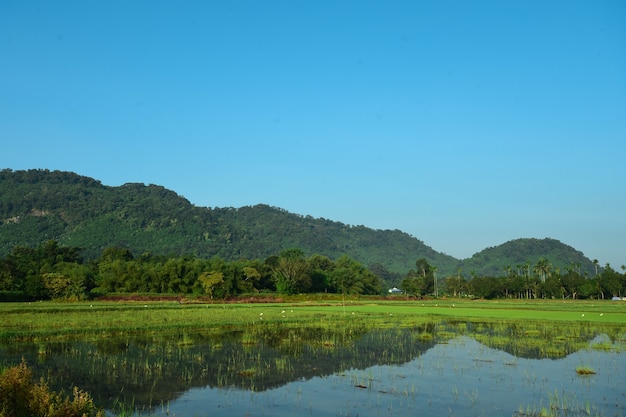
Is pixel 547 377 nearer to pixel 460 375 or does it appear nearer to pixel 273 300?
pixel 460 375

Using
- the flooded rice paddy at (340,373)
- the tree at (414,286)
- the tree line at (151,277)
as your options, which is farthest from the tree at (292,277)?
the flooded rice paddy at (340,373)

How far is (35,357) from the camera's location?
20.5m

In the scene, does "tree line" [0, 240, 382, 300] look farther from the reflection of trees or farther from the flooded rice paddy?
the flooded rice paddy

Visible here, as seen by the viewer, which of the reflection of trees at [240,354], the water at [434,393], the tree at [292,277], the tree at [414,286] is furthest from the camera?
the tree at [414,286]

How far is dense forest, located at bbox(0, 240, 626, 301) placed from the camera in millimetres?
75812

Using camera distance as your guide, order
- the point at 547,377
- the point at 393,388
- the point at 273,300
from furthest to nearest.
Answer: the point at 273,300
the point at 547,377
the point at 393,388

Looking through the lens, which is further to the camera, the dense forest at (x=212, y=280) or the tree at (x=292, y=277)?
the tree at (x=292, y=277)

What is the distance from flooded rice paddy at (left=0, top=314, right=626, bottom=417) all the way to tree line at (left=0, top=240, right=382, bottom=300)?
2056 inches

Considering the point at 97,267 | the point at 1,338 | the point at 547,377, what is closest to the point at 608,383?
the point at 547,377

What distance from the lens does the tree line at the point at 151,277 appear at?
2874 inches

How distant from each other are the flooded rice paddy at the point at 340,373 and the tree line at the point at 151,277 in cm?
5222

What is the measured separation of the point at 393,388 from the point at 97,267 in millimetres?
103938

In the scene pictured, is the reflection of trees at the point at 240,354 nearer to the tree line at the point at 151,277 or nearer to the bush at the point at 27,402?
the bush at the point at 27,402

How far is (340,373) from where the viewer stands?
17.9m
